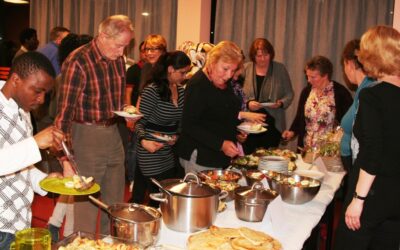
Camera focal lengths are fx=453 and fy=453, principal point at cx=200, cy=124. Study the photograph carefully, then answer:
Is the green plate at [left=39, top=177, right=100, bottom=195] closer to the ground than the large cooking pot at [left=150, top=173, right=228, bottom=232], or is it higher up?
higher up

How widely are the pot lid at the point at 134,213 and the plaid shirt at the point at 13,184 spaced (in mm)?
279

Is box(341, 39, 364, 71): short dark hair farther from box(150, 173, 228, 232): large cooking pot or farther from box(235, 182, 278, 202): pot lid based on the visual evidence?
box(150, 173, 228, 232): large cooking pot

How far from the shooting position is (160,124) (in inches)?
108

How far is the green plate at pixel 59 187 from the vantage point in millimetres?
1438

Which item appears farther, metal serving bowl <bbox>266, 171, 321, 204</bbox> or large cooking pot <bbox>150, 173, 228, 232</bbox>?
metal serving bowl <bbox>266, 171, 321, 204</bbox>

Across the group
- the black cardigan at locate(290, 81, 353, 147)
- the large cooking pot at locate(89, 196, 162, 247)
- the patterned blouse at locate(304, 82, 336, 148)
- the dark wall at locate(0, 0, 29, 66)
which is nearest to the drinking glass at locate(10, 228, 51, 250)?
the large cooking pot at locate(89, 196, 162, 247)

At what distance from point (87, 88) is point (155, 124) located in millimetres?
521

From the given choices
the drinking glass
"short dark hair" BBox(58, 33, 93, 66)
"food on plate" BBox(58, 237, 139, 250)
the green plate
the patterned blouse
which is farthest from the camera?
the patterned blouse

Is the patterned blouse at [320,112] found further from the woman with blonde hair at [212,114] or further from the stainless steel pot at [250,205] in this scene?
the stainless steel pot at [250,205]

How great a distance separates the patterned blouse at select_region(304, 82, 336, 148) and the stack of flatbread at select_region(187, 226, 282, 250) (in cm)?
206

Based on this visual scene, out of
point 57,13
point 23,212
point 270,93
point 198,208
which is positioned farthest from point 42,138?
point 57,13

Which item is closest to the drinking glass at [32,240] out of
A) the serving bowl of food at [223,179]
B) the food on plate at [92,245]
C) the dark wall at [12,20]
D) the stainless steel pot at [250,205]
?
the food on plate at [92,245]

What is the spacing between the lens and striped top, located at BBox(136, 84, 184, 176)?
2711mm

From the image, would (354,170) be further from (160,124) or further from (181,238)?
(160,124)
